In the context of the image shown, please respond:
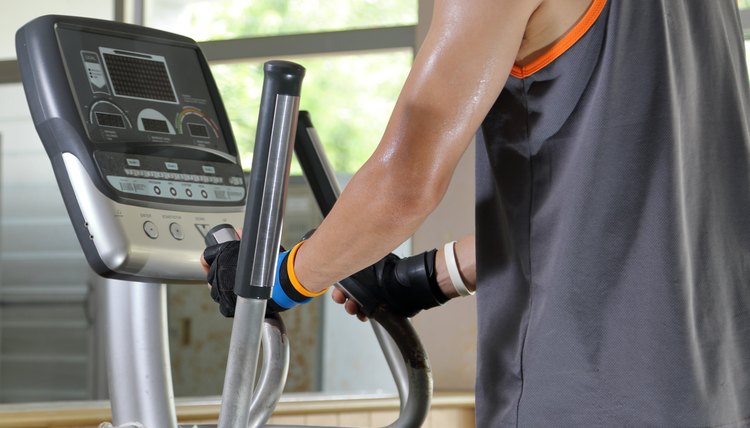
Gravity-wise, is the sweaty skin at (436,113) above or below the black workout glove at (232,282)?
above

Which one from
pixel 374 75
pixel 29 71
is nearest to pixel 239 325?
pixel 29 71

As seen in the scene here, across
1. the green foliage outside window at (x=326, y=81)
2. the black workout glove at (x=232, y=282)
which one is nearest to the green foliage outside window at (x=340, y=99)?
the green foliage outside window at (x=326, y=81)

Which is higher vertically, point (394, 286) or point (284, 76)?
point (284, 76)

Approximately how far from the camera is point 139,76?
1.33 meters

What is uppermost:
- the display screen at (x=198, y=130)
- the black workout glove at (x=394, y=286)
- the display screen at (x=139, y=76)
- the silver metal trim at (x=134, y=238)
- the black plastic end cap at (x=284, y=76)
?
the display screen at (x=139, y=76)

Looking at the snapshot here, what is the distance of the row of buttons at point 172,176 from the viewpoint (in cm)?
126

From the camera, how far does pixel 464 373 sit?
2.96 metres

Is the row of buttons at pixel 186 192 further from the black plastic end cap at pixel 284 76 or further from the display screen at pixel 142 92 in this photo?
the black plastic end cap at pixel 284 76

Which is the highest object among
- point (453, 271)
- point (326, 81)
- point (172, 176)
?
point (326, 81)

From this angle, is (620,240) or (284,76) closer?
(284,76)

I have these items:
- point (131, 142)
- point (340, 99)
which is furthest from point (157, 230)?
point (340, 99)

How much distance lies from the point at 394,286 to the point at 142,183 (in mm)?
358

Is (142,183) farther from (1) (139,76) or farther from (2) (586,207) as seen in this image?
(2) (586,207)

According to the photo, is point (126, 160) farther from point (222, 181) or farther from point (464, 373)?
point (464, 373)
